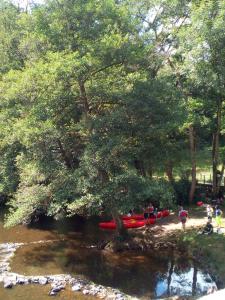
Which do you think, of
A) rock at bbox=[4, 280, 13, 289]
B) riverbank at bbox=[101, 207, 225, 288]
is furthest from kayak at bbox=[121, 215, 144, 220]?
rock at bbox=[4, 280, 13, 289]

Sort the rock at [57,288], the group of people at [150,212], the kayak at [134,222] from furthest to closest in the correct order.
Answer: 1. the group of people at [150,212]
2. the kayak at [134,222]
3. the rock at [57,288]

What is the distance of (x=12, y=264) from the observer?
2227 centimetres

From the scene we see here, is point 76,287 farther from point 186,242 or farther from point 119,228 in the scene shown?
point 186,242

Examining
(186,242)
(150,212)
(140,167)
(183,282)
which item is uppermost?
(140,167)

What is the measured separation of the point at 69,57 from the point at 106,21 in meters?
3.55

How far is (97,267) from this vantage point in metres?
21.6

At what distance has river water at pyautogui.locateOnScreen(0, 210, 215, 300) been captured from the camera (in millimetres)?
18594

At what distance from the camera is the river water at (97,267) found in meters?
18.6

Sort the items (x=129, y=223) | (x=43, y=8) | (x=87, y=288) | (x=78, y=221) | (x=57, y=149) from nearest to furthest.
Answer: (x=87, y=288) < (x=43, y=8) < (x=57, y=149) < (x=129, y=223) < (x=78, y=221)

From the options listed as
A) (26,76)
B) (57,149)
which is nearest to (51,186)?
(57,149)

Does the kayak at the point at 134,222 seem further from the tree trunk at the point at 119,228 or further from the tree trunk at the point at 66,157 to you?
the tree trunk at the point at 66,157

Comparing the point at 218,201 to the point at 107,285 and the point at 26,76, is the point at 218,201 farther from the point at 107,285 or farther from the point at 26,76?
the point at 26,76

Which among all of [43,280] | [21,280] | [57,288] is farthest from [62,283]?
[21,280]

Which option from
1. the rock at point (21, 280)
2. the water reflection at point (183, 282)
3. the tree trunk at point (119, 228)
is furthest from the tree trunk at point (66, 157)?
the water reflection at point (183, 282)
